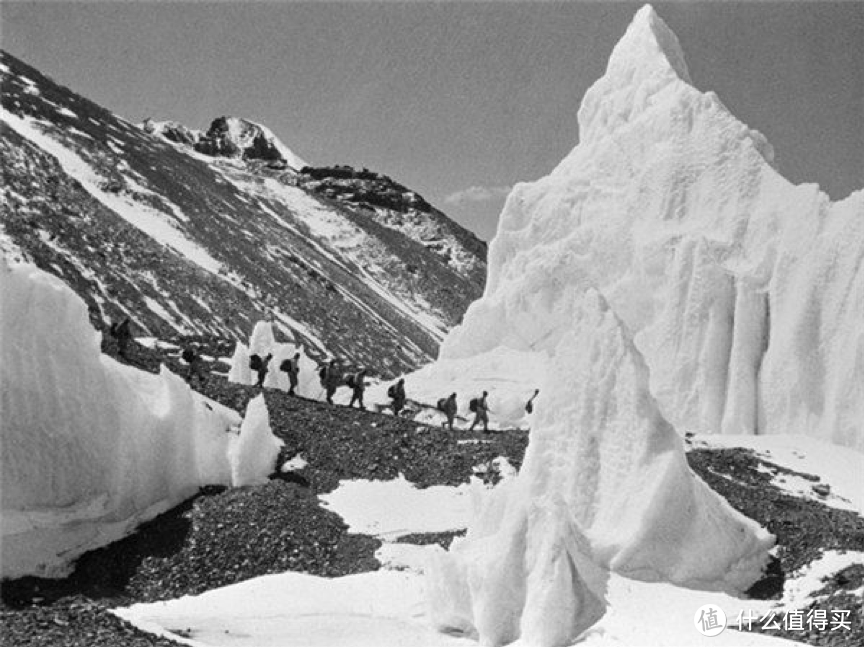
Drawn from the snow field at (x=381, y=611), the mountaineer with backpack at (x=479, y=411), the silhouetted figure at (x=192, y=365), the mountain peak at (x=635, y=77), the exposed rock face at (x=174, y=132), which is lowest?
the snow field at (x=381, y=611)

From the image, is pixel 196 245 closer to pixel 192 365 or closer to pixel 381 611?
pixel 192 365

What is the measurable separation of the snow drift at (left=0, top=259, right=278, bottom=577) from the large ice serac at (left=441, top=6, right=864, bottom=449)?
18982mm

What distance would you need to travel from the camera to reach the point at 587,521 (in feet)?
59.6

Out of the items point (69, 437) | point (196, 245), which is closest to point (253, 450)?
point (69, 437)

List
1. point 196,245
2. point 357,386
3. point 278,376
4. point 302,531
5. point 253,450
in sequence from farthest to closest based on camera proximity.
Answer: point 196,245
point 278,376
point 357,386
point 253,450
point 302,531

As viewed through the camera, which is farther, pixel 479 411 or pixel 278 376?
pixel 278 376

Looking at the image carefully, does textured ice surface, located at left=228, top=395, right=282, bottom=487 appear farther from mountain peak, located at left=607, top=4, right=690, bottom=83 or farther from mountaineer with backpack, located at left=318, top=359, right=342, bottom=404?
mountain peak, located at left=607, top=4, right=690, bottom=83

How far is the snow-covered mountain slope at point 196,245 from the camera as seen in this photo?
3063 inches

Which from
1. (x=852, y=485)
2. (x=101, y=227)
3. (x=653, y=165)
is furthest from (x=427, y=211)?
(x=852, y=485)

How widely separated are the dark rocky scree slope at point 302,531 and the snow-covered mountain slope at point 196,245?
135 feet

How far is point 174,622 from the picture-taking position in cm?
1602

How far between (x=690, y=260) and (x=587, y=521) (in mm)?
20437

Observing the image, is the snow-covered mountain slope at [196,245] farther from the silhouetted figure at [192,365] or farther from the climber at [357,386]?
the climber at [357,386]

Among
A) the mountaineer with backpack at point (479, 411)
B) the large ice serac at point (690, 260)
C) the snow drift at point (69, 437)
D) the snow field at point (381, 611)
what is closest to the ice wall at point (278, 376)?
the mountaineer with backpack at point (479, 411)
